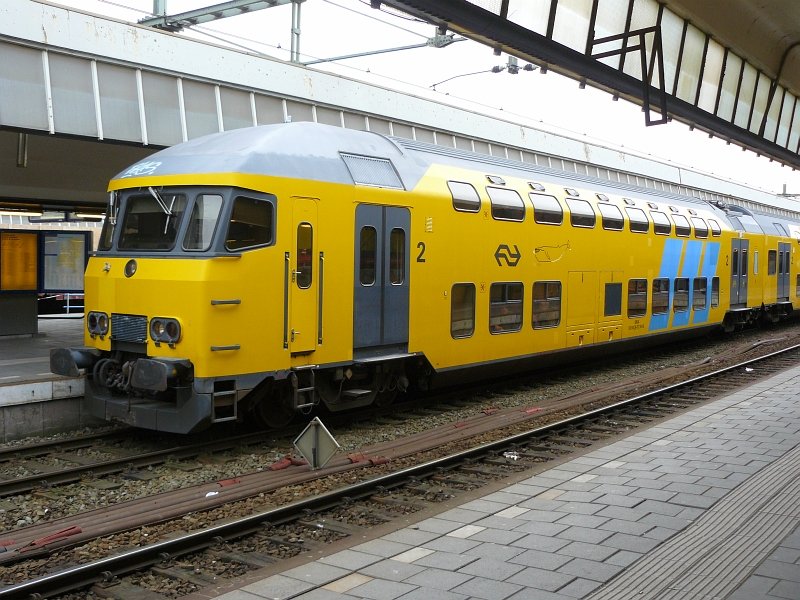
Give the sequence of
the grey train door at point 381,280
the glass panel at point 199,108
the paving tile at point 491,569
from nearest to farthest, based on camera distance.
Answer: the paving tile at point 491,569 → the grey train door at point 381,280 → the glass panel at point 199,108

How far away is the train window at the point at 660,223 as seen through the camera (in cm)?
1777

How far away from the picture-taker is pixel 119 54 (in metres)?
13.0

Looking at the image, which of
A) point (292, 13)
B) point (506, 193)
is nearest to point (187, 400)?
point (506, 193)

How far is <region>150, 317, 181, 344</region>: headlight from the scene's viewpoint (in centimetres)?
873

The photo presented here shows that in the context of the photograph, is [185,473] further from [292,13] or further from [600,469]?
[292,13]

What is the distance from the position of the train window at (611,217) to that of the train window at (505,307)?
3393 mm

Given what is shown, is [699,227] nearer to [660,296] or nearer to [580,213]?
[660,296]

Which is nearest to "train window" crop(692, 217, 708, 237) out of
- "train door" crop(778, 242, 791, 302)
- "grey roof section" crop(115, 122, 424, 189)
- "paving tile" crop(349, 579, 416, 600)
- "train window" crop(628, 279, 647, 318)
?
"train window" crop(628, 279, 647, 318)

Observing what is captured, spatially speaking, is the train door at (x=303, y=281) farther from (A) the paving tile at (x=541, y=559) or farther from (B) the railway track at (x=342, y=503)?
(A) the paving tile at (x=541, y=559)

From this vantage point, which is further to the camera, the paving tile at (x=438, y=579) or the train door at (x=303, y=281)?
the train door at (x=303, y=281)

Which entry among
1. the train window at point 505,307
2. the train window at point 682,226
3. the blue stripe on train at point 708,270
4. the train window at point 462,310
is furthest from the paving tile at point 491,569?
the blue stripe on train at point 708,270

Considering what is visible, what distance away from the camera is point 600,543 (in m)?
5.96

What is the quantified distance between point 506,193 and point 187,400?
6627 mm

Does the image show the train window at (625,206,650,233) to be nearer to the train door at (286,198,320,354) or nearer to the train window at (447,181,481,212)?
the train window at (447,181,481,212)
